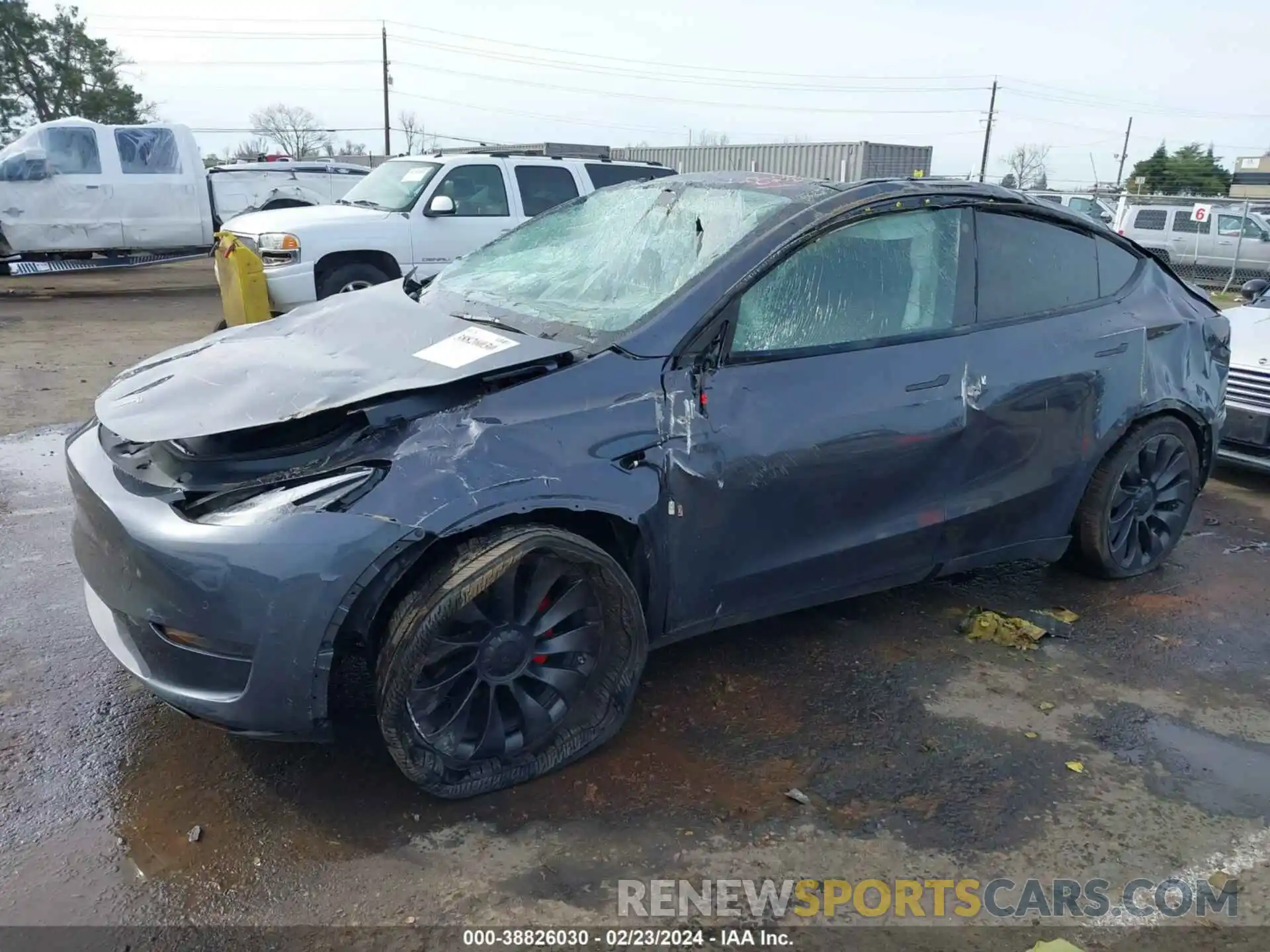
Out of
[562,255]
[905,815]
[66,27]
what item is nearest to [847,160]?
[562,255]

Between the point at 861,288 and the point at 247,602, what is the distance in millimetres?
2236

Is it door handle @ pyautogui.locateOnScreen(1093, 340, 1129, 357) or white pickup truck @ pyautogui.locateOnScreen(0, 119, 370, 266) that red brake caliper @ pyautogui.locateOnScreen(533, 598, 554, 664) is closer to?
door handle @ pyautogui.locateOnScreen(1093, 340, 1129, 357)

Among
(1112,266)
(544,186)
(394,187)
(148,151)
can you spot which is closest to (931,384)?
→ (1112,266)

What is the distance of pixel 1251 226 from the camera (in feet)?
62.3

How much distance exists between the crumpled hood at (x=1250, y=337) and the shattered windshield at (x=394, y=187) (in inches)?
288

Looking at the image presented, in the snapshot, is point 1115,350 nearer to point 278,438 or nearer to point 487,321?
point 487,321

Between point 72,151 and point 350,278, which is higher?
point 72,151

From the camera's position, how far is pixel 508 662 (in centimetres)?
275

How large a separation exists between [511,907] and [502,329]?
1.77 meters

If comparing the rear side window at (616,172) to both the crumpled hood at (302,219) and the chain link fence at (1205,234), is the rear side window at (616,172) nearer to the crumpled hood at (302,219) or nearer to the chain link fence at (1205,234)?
the crumpled hood at (302,219)

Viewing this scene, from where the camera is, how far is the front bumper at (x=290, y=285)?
8.84m

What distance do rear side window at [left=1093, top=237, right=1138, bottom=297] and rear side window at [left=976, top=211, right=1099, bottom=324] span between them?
4 centimetres

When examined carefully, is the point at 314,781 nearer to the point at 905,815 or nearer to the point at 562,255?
the point at 905,815

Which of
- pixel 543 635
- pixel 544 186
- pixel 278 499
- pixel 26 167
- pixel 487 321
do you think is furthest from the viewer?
pixel 26 167
